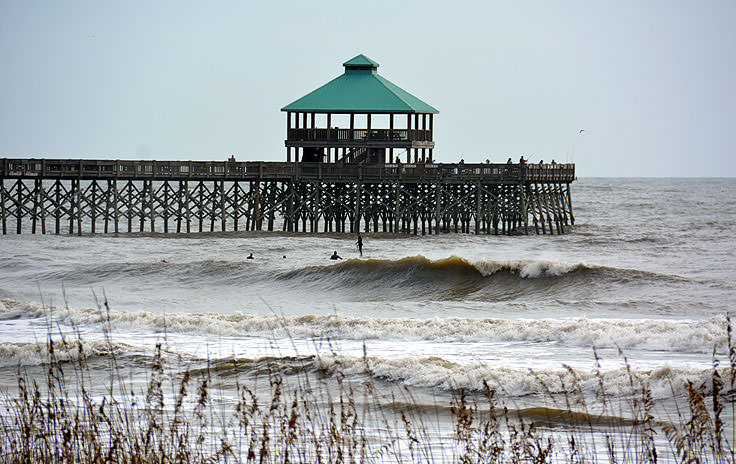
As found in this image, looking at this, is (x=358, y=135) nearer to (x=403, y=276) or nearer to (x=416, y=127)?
(x=416, y=127)

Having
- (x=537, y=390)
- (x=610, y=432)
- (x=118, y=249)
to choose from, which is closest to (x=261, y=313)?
(x=537, y=390)

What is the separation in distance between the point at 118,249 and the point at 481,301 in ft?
61.6

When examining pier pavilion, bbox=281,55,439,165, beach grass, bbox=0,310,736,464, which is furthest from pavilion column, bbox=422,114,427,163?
beach grass, bbox=0,310,736,464

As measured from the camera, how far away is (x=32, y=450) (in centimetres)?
854

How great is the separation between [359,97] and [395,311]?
949 inches

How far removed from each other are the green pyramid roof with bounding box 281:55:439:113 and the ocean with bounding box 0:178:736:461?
5750 millimetres

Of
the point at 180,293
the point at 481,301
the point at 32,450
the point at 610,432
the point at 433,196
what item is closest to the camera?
the point at 32,450

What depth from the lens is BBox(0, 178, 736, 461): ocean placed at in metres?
13.3

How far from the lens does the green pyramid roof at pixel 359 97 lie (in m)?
45.2

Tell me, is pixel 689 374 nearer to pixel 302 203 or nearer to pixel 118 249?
pixel 118 249

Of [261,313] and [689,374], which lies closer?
[689,374]

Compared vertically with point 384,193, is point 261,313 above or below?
below

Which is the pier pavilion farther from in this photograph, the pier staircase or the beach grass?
the beach grass

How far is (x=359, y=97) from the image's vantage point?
46094 mm
